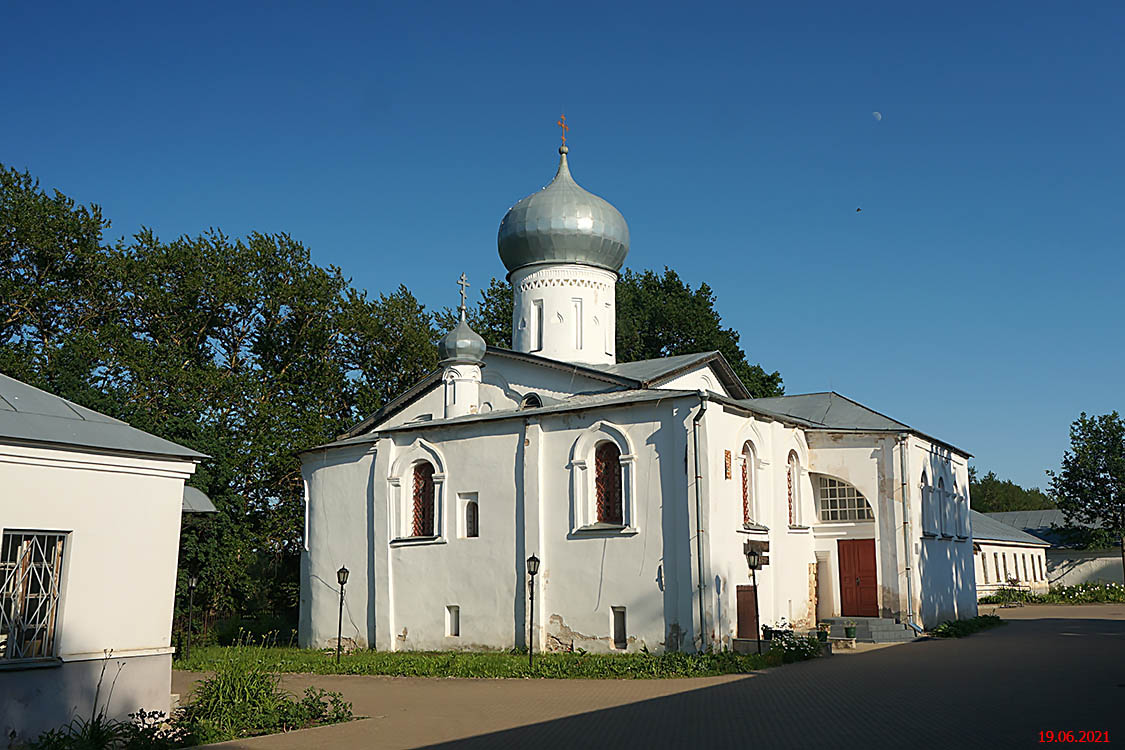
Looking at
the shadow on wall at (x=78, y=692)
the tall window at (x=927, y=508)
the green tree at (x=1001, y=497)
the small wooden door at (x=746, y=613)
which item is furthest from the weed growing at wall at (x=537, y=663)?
the green tree at (x=1001, y=497)

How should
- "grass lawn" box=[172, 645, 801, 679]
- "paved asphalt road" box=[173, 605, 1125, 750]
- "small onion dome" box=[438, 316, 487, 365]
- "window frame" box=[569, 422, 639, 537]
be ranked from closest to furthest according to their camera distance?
"paved asphalt road" box=[173, 605, 1125, 750]
"grass lawn" box=[172, 645, 801, 679]
"window frame" box=[569, 422, 639, 537]
"small onion dome" box=[438, 316, 487, 365]

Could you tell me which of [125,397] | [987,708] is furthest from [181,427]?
[987,708]

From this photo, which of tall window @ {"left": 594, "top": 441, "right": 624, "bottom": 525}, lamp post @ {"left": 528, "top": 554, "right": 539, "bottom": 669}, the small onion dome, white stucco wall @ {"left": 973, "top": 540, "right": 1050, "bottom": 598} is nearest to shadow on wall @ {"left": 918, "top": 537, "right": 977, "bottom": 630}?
tall window @ {"left": 594, "top": 441, "right": 624, "bottom": 525}

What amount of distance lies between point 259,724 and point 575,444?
34.6ft

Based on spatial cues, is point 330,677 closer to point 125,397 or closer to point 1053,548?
point 125,397

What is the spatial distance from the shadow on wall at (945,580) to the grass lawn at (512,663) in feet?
21.3

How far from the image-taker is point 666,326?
40156 mm

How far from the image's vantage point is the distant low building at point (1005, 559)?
40.3 m

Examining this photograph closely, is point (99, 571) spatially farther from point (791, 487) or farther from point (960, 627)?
point (960, 627)

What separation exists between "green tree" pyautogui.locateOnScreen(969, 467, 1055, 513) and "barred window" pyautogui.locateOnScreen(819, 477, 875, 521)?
56.2 meters

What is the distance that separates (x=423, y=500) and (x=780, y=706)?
12.6 metres

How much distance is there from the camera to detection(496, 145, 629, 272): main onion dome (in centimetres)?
2483
